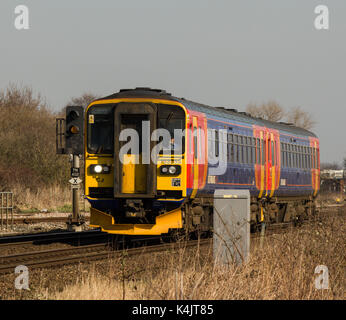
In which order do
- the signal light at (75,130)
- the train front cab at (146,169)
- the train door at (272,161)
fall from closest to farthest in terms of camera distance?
the train front cab at (146,169) < the signal light at (75,130) < the train door at (272,161)

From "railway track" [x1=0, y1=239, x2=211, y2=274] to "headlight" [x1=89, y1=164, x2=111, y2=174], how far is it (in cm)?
161

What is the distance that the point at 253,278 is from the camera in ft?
30.7

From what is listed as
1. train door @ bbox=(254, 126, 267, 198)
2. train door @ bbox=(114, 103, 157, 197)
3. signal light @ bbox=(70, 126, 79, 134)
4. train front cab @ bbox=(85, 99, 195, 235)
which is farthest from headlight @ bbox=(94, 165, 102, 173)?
train door @ bbox=(254, 126, 267, 198)

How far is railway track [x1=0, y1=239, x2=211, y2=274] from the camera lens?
13062 mm

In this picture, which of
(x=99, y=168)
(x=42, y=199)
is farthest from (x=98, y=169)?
(x=42, y=199)

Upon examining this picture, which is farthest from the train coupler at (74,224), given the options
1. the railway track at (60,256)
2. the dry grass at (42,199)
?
the dry grass at (42,199)

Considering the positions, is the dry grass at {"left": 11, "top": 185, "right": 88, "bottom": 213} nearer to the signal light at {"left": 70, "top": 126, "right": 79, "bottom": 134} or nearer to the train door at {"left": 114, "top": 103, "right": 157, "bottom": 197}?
the signal light at {"left": 70, "top": 126, "right": 79, "bottom": 134}

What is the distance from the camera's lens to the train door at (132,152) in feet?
52.6

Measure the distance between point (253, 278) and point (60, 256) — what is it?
6.29 metres

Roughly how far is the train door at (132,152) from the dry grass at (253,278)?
13.7 ft

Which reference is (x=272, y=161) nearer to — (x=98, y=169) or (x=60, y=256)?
(x=98, y=169)

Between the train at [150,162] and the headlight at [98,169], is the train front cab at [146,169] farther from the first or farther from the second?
the headlight at [98,169]

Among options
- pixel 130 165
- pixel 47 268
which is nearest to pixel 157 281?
pixel 47 268
